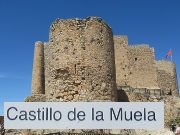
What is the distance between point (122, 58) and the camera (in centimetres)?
2925

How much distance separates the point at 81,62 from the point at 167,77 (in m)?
18.0

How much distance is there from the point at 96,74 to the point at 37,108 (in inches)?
157

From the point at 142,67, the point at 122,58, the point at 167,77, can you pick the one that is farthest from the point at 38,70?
the point at 167,77

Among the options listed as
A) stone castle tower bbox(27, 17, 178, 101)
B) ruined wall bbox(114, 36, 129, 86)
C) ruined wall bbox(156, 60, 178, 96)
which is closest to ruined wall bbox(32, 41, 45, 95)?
ruined wall bbox(114, 36, 129, 86)

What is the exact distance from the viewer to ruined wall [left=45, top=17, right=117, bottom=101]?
16625 millimetres

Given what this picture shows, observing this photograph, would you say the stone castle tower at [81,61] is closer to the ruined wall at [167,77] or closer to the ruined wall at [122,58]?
the ruined wall at [122,58]

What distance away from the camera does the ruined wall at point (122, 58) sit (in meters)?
28.7

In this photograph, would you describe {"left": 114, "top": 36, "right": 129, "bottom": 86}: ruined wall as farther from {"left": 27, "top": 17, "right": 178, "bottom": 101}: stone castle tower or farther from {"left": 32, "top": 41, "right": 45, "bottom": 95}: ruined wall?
{"left": 27, "top": 17, "right": 178, "bottom": 101}: stone castle tower

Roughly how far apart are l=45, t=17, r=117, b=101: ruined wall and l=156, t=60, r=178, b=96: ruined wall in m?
15.7

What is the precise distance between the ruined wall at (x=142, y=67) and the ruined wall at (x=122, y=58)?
1.10ft
